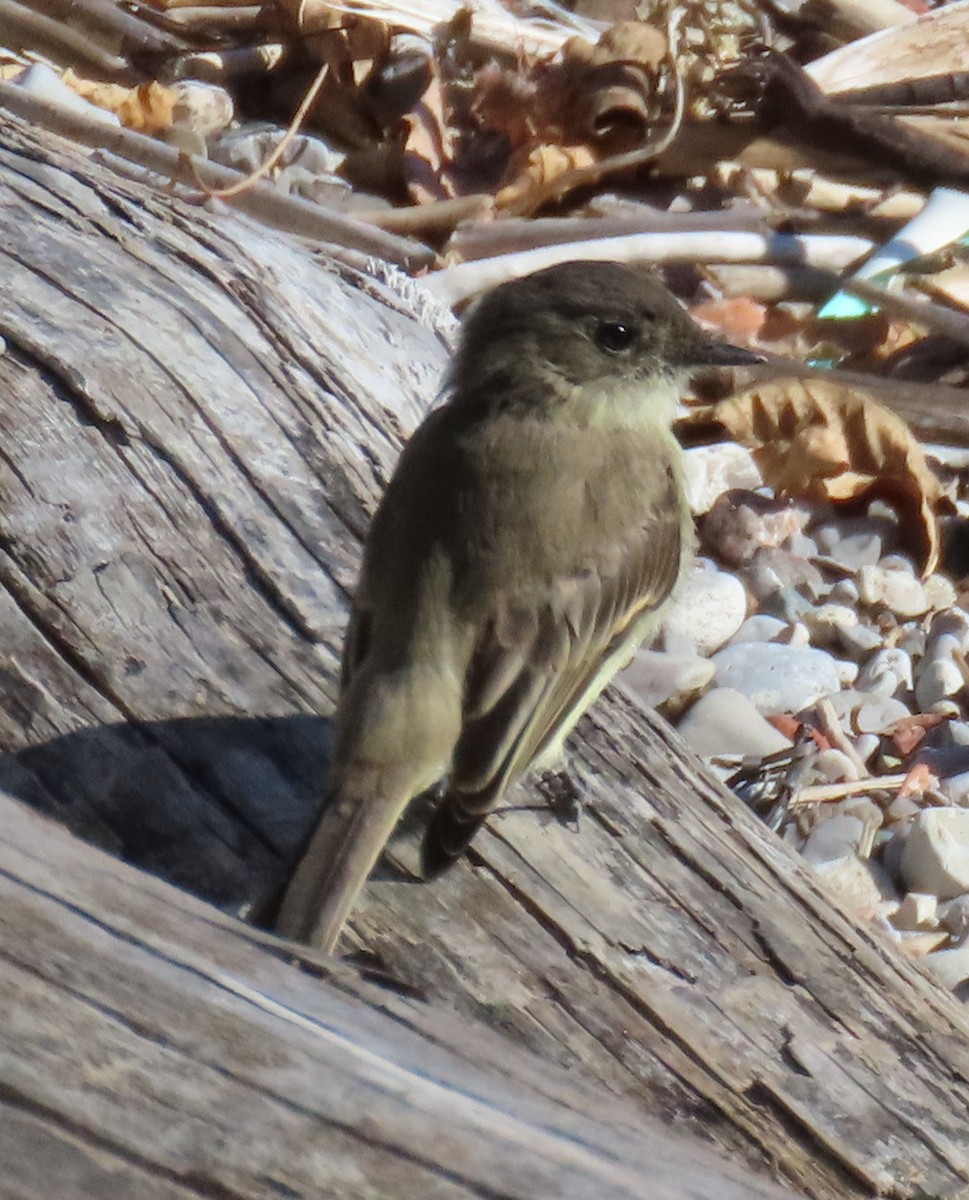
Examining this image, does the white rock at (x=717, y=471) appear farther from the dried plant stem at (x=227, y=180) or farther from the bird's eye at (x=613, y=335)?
the bird's eye at (x=613, y=335)

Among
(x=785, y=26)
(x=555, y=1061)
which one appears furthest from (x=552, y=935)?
(x=785, y=26)

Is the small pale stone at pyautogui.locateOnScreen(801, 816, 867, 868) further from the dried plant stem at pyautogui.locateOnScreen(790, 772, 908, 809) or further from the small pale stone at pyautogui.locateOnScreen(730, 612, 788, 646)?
the small pale stone at pyautogui.locateOnScreen(730, 612, 788, 646)

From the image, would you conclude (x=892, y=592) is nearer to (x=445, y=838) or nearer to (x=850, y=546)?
(x=850, y=546)

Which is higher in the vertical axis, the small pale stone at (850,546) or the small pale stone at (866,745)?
the small pale stone at (850,546)

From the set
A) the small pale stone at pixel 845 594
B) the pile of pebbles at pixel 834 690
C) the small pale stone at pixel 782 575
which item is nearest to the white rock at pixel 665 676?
the pile of pebbles at pixel 834 690

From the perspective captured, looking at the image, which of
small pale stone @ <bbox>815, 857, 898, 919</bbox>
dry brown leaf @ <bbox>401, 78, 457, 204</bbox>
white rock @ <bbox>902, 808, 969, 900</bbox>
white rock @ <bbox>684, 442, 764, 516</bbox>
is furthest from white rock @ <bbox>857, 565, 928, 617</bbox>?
dry brown leaf @ <bbox>401, 78, 457, 204</bbox>

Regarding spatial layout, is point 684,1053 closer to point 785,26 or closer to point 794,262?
point 794,262

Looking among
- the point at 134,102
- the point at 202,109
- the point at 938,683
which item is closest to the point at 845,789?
the point at 938,683
